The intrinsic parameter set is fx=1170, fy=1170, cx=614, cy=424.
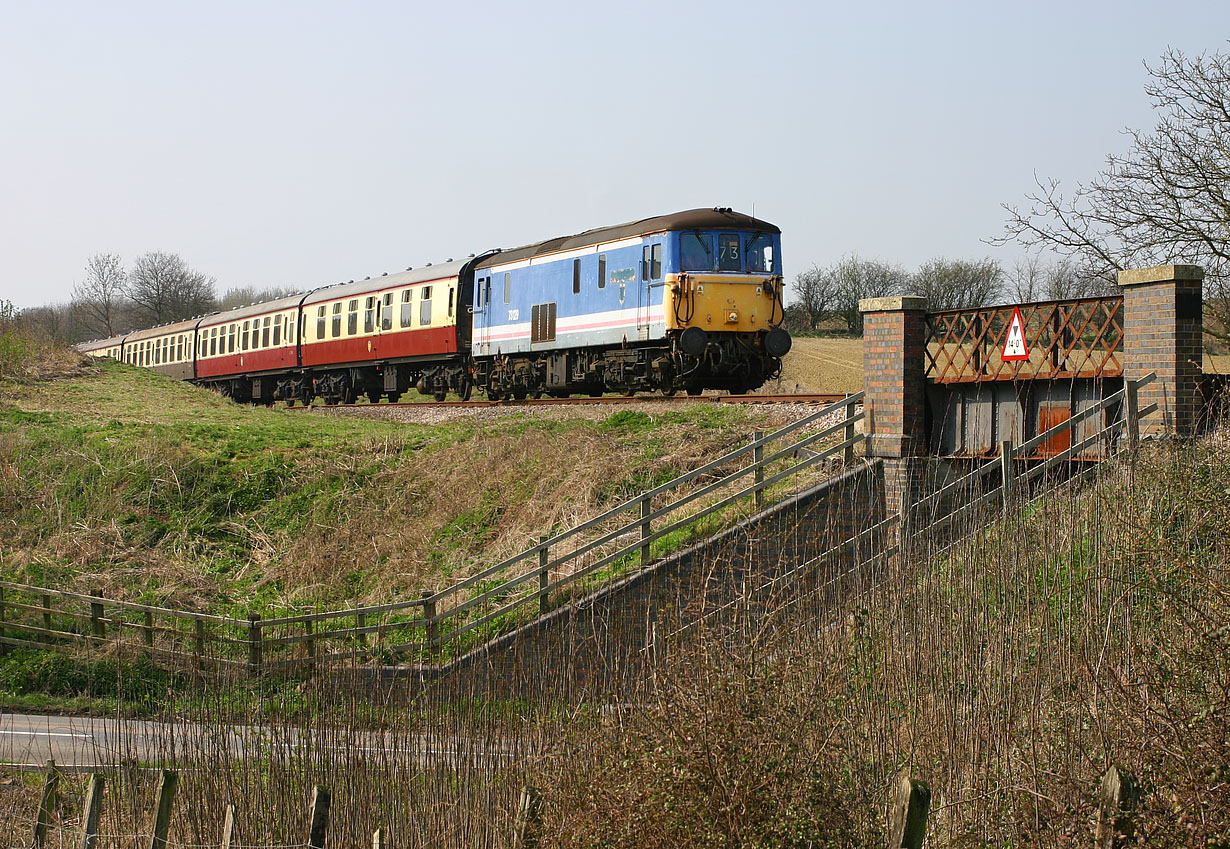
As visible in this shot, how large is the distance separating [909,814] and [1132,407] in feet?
27.3

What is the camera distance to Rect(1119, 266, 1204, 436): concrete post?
38.6 ft

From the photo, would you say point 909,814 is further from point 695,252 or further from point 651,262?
point 651,262

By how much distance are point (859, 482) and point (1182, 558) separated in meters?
6.90

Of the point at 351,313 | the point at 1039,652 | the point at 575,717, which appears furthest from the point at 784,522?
the point at 351,313

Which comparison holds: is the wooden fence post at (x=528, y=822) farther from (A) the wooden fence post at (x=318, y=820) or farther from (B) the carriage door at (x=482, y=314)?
(B) the carriage door at (x=482, y=314)

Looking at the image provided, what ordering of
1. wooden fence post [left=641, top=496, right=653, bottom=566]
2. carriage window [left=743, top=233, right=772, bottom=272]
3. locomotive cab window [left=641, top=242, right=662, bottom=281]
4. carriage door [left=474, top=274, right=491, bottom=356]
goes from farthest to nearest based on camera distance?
carriage door [left=474, top=274, right=491, bottom=356]
carriage window [left=743, top=233, right=772, bottom=272]
locomotive cab window [left=641, top=242, right=662, bottom=281]
wooden fence post [left=641, top=496, right=653, bottom=566]

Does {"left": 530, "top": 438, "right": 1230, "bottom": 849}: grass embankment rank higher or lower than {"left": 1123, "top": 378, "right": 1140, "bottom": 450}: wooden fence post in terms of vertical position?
lower

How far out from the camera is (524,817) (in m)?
5.80

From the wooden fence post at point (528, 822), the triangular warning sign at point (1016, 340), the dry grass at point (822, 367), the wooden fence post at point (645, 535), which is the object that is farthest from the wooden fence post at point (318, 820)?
the dry grass at point (822, 367)

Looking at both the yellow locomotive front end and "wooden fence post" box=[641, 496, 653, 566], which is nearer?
"wooden fence post" box=[641, 496, 653, 566]

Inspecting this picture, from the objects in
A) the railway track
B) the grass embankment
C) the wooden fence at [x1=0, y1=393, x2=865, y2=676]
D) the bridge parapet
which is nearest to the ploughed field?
the railway track

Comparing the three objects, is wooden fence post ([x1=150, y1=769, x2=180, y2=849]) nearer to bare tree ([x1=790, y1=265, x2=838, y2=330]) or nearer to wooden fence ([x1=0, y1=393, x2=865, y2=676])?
wooden fence ([x1=0, y1=393, x2=865, y2=676])

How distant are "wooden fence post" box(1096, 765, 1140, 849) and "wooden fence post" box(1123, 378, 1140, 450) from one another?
25.1 ft

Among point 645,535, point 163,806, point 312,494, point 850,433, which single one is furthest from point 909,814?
point 312,494
